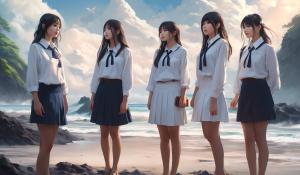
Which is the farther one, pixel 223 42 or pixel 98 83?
pixel 98 83

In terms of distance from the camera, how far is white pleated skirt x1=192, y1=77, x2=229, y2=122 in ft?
15.0

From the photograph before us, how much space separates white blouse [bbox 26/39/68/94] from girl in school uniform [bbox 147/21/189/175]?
0.90 m

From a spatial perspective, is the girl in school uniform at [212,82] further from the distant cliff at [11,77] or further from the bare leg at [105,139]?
the distant cliff at [11,77]

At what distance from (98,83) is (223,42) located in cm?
126

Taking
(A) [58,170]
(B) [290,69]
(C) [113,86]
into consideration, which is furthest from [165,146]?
(B) [290,69]

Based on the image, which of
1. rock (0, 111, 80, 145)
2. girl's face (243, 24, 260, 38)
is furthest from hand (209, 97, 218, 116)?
rock (0, 111, 80, 145)

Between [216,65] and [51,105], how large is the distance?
138 cm

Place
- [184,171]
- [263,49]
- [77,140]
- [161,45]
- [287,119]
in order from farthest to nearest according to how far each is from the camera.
Answer: [287,119], [77,140], [184,171], [161,45], [263,49]

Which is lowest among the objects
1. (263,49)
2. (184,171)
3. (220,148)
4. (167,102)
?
(184,171)

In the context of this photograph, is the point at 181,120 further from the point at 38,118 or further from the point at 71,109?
the point at 71,109

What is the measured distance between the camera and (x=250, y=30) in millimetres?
4715

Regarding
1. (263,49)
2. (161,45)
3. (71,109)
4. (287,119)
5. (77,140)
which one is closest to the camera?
(263,49)

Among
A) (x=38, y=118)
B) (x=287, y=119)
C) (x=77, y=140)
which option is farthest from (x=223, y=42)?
(x=287, y=119)

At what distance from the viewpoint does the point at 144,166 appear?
6.80 m
